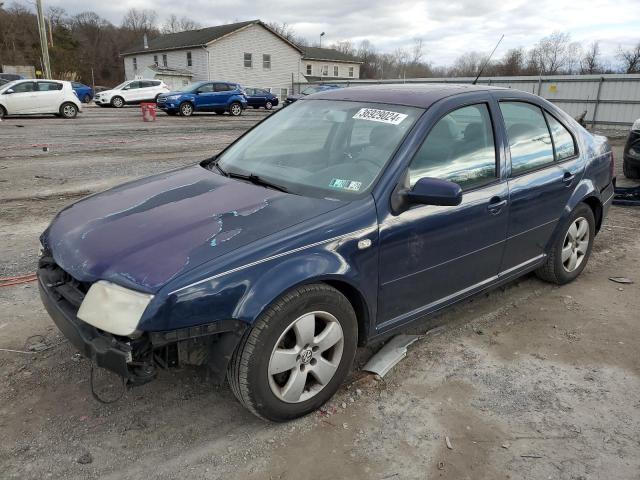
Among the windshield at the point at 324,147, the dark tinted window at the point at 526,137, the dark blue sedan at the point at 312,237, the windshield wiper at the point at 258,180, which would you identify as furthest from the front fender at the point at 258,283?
the dark tinted window at the point at 526,137

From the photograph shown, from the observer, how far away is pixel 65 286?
8.60 feet

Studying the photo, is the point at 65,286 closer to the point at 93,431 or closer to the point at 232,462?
the point at 93,431

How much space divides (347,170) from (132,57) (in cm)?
5715

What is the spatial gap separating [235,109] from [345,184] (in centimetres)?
2491

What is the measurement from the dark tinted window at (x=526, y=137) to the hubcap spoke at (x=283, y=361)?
2.09 metres

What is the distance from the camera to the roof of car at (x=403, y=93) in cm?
331

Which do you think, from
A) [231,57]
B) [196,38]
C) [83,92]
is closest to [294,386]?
[83,92]

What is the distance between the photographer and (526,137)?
12.5 ft

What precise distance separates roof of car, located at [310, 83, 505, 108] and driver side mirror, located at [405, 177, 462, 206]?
0.67m

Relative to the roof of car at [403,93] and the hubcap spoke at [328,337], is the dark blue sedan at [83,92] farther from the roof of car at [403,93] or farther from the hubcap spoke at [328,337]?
the hubcap spoke at [328,337]

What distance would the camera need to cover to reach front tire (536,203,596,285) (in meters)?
4.29

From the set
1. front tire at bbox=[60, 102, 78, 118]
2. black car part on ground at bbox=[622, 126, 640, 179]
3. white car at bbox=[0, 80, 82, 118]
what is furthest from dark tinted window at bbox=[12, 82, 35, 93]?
black car part on ground at bbox=[622, 126, 640, 179]

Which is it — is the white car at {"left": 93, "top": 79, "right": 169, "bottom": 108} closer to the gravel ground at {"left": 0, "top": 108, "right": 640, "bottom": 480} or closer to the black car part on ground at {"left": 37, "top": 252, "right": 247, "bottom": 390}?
the gravel ground at {"left": 0, "top": 108, "right": 640, "bottom": 480}

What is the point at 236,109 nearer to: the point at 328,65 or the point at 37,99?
the point at 37,99
